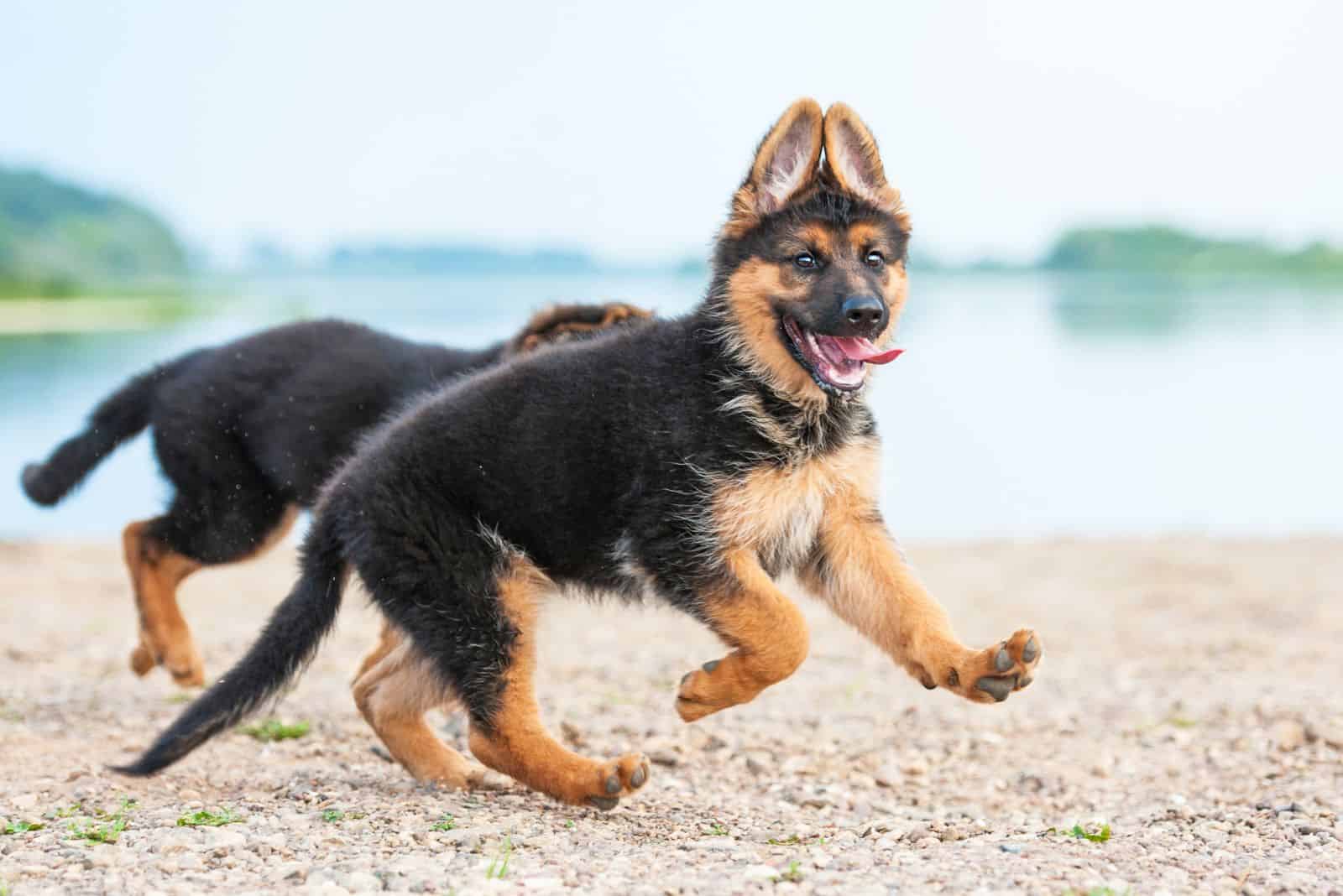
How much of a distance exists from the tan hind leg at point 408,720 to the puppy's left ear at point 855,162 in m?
2.53

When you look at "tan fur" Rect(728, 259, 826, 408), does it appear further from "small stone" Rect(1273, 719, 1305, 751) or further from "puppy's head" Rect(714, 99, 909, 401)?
"small stone" Rect(1273, 719, 1305, 751)

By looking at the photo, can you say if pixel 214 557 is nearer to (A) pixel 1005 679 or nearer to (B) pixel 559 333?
(B) pixel 559 333

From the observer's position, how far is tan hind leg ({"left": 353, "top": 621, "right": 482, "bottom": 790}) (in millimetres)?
5863

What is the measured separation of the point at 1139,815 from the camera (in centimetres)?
595

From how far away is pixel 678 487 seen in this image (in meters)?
5.25

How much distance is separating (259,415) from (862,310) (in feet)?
12.4

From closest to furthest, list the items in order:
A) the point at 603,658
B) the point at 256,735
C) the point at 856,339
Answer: the point at 856,339 → the point at 256,735 → the point at 603,658

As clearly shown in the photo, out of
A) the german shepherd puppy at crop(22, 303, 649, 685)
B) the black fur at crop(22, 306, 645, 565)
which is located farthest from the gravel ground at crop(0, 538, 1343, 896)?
the black fur at crop(22, 306, 645, 565)

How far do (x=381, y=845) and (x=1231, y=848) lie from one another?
295cm

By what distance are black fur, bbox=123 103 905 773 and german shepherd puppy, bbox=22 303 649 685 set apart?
1.72 m

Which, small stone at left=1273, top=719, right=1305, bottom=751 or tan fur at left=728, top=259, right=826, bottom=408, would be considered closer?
tan fur at left=728, top=259, right=826, bottom=408

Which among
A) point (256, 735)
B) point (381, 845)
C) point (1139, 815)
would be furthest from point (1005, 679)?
point (256, 735)

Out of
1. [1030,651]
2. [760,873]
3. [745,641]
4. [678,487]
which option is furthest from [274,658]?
[1030,651]

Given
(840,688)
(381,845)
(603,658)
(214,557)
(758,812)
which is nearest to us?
(381,845)
